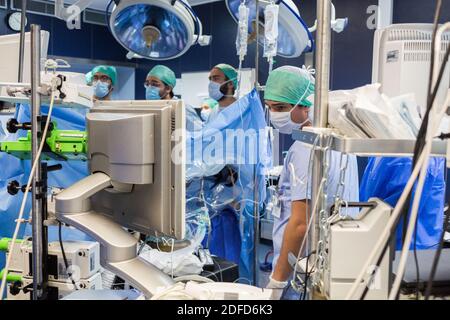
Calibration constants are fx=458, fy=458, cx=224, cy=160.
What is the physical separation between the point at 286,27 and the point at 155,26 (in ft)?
2.15

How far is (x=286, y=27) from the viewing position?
223cm

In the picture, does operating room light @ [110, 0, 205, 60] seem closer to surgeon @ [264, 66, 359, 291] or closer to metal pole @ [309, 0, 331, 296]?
surgeon @ [264, 66, 359, 291]

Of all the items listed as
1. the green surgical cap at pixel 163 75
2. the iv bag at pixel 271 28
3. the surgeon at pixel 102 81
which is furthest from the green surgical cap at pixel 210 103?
the iv bag at pixel 271 28

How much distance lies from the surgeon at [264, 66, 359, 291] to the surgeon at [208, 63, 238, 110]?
113cm

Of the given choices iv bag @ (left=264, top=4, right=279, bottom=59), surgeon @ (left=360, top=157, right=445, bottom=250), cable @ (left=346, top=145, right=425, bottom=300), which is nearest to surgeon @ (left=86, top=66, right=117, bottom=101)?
iv bag @ (left=264, top=4, right=279, bottom=59)

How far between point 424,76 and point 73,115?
210 centimetres

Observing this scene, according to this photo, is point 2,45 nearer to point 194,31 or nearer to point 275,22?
point 194,31

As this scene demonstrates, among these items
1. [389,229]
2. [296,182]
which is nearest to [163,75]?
[296,182]

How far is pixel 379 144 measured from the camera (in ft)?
2.76

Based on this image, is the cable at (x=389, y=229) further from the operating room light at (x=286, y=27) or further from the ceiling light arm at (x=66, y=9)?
the ceiling light arm at (x=66, y=9)

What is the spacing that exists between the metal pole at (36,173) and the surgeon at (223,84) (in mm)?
1953

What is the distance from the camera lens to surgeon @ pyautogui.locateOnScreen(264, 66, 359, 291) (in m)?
1.81

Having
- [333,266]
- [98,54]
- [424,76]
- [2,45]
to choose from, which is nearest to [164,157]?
[333,266]

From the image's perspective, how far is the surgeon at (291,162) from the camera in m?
1.81
